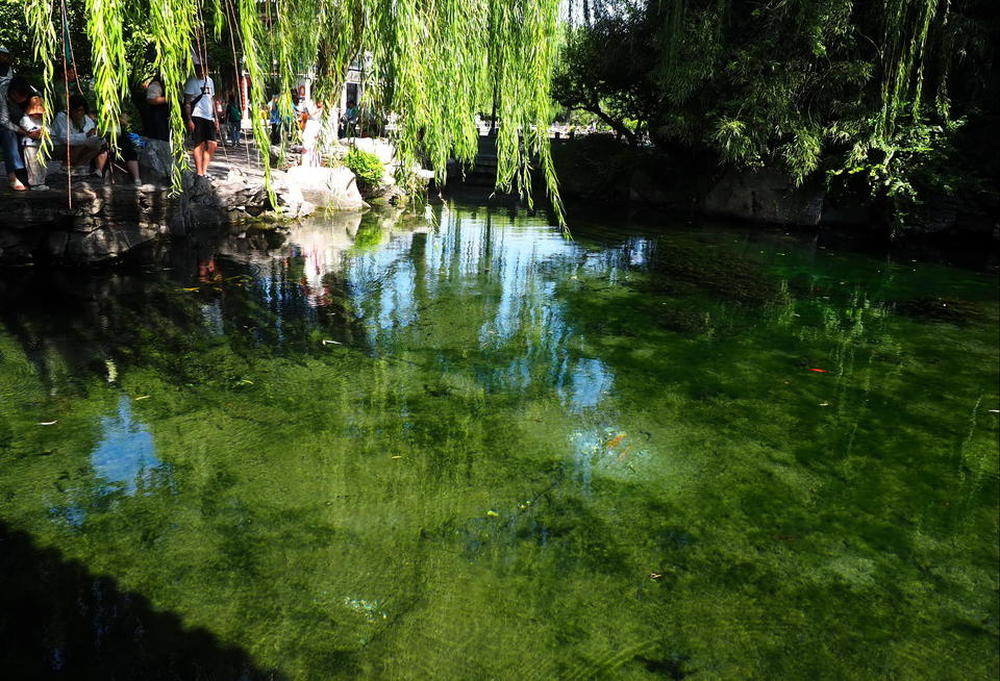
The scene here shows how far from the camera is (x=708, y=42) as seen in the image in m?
8.77

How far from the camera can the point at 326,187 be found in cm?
901

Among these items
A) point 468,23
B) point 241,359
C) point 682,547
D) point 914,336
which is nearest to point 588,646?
point 682,547

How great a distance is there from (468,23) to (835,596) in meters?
2.28

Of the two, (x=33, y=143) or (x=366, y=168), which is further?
(x=366, y=168)

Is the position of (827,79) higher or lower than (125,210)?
higher

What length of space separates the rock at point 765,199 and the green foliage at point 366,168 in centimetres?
479

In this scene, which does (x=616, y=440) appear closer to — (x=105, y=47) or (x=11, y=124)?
(x=105, y=47)

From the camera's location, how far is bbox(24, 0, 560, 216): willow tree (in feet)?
6.99

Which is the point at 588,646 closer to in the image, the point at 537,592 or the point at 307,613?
the point at 537,592

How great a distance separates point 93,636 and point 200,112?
4.83m

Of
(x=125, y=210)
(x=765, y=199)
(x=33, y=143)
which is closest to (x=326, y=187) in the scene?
(x=125, y=210)

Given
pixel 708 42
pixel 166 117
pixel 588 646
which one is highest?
pixel 708 42

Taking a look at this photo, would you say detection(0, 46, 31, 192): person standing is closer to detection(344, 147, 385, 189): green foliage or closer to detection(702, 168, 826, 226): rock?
detection(344, 147, 385, 189): green foliage

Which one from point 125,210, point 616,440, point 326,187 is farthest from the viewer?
point 326,187
